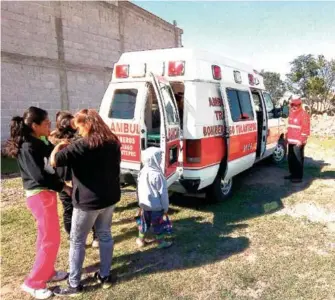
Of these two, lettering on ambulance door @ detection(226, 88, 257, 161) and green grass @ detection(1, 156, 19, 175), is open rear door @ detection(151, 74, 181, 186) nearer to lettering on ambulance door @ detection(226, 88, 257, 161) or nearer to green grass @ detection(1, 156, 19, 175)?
lettering on ambulance door @ detection(226, 88, 257, 161)

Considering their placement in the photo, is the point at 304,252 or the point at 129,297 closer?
the point at 129,297

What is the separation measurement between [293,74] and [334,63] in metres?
3.34

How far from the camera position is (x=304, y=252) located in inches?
152

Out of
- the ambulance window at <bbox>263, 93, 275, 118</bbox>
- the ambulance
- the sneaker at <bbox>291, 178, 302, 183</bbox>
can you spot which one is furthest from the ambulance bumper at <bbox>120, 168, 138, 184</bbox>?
the ambulance window at <bbox>263, 93, 275, 118</bbox>

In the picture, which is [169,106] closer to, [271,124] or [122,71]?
[122,71]

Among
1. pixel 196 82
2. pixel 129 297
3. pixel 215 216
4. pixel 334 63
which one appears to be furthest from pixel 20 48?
pixel 334 63

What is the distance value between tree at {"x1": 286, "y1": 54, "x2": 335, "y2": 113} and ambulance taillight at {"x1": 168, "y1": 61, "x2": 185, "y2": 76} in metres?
20.7

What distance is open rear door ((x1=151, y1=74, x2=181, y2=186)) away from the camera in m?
4.15

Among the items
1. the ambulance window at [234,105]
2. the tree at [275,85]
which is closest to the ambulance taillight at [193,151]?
the ambulance window at [234,105]

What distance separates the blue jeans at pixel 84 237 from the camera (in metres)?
2.94

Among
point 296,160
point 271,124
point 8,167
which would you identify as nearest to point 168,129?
point 296,160

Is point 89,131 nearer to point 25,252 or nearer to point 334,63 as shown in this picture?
point 25,252

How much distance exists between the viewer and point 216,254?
12.7 feet

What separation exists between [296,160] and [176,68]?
12.4ft
